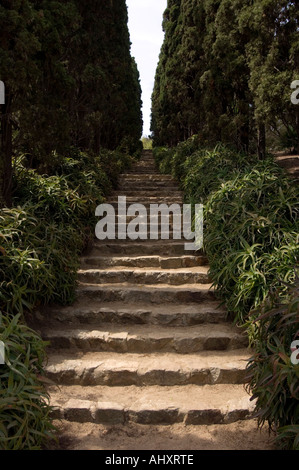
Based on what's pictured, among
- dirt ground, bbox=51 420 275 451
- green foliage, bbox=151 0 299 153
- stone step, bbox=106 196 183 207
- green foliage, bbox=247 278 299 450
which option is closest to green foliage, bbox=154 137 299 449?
green foliage, bbox=247 278 299 450

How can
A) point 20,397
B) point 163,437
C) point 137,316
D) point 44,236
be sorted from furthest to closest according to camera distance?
1. point 44,236
2. point 137,316
3. point 163,437
4. point 20,397

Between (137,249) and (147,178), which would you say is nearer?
(137,249)

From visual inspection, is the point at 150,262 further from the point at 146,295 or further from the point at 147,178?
the point at 147,178

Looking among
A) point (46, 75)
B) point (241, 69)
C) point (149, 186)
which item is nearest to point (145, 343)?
point (46, 75)

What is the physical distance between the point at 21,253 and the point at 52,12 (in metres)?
3.51

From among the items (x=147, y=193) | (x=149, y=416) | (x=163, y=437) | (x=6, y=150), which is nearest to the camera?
(x=163, y=437)

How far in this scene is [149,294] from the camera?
4.26m

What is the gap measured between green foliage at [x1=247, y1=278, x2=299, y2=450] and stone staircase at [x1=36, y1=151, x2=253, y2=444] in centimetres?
38

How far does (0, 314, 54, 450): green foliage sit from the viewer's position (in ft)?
7.25

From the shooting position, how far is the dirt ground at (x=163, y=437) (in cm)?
261

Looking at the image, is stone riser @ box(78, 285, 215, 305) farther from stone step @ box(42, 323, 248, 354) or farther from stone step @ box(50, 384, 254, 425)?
stone step @ box(50, 384, 254, 425)

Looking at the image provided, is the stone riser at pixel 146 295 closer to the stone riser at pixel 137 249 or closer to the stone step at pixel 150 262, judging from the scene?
the stone step at pixel 150 262

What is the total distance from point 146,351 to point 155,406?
2.33 ft

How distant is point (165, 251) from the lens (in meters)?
5.39
